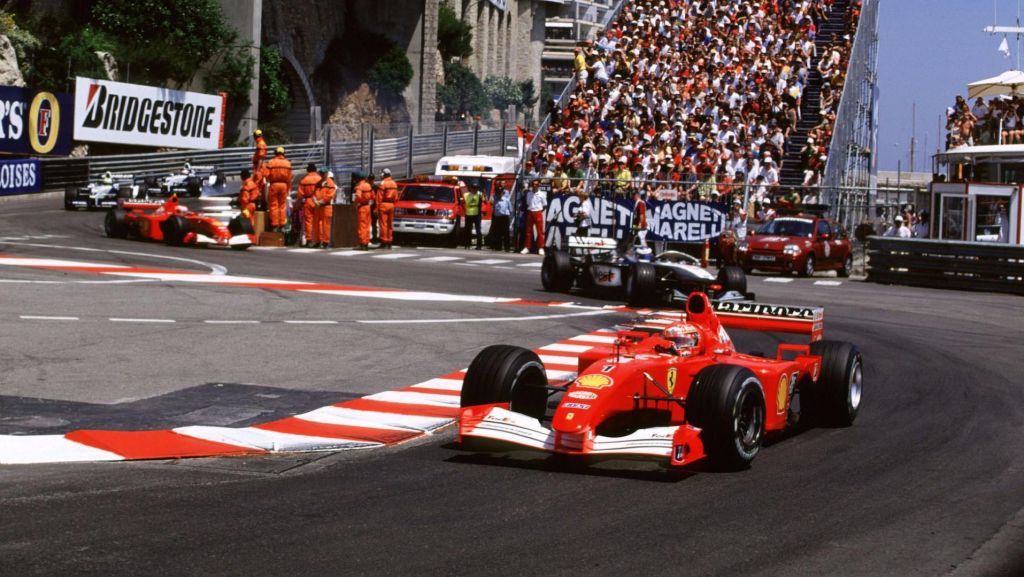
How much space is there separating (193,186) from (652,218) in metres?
16.7

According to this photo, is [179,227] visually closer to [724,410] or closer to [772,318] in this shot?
[772,318]

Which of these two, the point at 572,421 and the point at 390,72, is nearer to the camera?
the point at 572,421

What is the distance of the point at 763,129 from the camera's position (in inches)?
1393

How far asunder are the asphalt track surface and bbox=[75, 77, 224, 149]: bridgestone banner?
89.9 feet

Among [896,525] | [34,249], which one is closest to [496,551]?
[896,525]

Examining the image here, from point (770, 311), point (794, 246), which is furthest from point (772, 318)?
point (794, 246)

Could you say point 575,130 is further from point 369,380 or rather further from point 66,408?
point 66,408

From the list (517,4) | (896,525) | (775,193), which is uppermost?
(517,4)

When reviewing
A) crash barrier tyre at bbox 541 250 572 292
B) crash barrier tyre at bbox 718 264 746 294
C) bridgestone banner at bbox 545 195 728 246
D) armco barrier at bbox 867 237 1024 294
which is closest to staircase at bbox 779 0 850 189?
bridgestone banner at bbox 545 195 728 246

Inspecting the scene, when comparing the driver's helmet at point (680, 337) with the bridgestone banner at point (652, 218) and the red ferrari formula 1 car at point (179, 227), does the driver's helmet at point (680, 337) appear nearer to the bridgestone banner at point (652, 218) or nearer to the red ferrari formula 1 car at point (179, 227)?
the red ferrari formula 1 car at point (179, 227)

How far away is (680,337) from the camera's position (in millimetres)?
9836

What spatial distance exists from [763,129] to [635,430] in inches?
1062

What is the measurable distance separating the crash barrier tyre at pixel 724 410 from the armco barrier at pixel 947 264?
62.3 ft

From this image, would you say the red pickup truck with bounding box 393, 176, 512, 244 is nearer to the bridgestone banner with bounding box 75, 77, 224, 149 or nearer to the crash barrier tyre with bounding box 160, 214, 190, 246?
the crash barrier tyre with bounding box 160, 214, 190, 246
